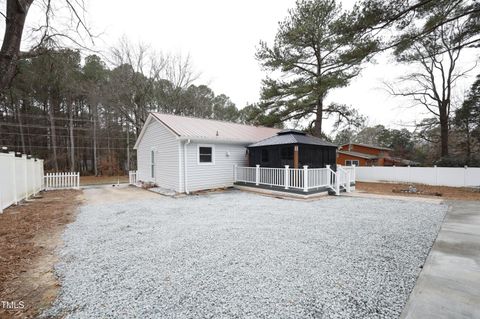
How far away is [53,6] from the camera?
401cm

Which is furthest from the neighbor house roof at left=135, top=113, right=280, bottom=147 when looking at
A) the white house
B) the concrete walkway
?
the concrete walkway

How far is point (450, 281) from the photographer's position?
2.42 m

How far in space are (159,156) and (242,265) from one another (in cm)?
941

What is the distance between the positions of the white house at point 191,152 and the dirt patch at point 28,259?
4350 mm

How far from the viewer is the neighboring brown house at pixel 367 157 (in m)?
22.6

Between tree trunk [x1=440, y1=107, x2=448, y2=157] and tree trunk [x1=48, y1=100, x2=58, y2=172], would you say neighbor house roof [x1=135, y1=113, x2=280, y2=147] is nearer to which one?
tree trunk [x1=48, y1=100, x2=58, y2=172]

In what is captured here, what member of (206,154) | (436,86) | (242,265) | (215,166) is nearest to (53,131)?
(206,154)

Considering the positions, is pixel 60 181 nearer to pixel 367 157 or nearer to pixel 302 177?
pixel 302 177

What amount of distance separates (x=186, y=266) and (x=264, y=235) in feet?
5.67

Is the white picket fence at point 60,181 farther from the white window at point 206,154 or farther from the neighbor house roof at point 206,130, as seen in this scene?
the white window at point 206,154

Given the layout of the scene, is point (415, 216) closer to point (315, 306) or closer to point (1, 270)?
point (315, 306)

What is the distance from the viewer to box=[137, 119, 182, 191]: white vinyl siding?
974 centimetres

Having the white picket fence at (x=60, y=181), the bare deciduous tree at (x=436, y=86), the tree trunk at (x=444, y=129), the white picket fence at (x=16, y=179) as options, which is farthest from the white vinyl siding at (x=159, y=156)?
the tree trunk at (x=444, y=129)

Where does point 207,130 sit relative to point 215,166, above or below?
above
